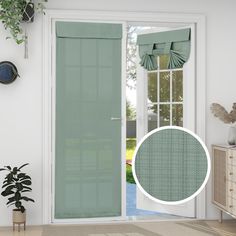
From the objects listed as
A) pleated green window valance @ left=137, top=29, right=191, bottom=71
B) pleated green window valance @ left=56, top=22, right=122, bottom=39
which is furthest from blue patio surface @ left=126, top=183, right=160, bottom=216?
pleated green window valance @ left=56, top=22, right=122, bottom=39

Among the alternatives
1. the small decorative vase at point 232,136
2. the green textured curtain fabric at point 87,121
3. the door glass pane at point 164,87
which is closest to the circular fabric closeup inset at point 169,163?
the small decorative vase at point 232,136

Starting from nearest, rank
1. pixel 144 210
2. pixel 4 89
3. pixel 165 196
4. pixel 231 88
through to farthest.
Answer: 1. pixel 165 196
2. pixel 4 89
3. pixel 231 88
4. pixel 144 210

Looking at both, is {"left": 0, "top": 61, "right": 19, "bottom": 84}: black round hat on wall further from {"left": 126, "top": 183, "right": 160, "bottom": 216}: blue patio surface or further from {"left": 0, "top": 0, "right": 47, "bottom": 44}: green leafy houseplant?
{"left": 126, "top": 183, "right": 160, "bottom": 216}: blue patio surface

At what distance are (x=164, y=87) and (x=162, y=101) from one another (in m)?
0.16

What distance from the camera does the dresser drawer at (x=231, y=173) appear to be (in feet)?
12.4

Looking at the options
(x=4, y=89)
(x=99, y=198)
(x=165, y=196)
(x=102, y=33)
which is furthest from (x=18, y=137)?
(x=165, y=196)

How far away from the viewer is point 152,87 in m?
4.67

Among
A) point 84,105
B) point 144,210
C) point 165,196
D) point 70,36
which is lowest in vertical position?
point 144,210

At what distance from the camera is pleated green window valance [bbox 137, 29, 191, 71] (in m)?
4.39

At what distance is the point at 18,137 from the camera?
412cm

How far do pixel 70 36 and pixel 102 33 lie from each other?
12.8 inches

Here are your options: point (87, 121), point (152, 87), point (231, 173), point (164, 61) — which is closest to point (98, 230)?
point (87, 121)

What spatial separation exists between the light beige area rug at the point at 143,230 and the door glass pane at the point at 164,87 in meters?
1.35

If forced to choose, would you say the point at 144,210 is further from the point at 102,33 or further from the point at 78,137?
the point at 102,33
